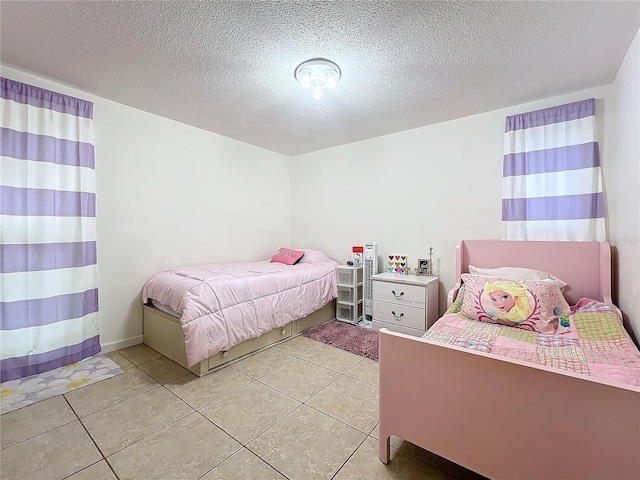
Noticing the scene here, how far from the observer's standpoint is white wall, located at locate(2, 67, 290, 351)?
260cm

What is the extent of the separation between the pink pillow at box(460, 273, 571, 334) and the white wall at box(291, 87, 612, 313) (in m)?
0.92

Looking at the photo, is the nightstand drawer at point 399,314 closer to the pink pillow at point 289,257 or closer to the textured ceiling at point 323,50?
the pink pillow at point 289,257

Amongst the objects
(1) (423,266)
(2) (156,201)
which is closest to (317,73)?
(2) (156,201)

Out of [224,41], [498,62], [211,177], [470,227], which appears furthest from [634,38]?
[211,177]

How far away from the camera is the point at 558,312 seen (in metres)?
1.97

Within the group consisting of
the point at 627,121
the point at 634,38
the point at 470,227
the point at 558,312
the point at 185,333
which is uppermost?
the point at 634,38

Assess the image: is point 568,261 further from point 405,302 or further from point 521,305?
point 405,302

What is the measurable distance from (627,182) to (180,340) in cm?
343

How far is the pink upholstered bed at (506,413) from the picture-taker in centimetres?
87

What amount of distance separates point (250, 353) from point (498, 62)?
10.1 ft

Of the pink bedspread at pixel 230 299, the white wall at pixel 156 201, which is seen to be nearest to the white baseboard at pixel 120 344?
the white wall at pixel 156 201

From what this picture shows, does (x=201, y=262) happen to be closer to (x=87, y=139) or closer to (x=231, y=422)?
(x=87, y=139)

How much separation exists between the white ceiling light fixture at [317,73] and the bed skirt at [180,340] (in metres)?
2.16

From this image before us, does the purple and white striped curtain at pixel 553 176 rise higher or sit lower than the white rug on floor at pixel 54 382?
higher
